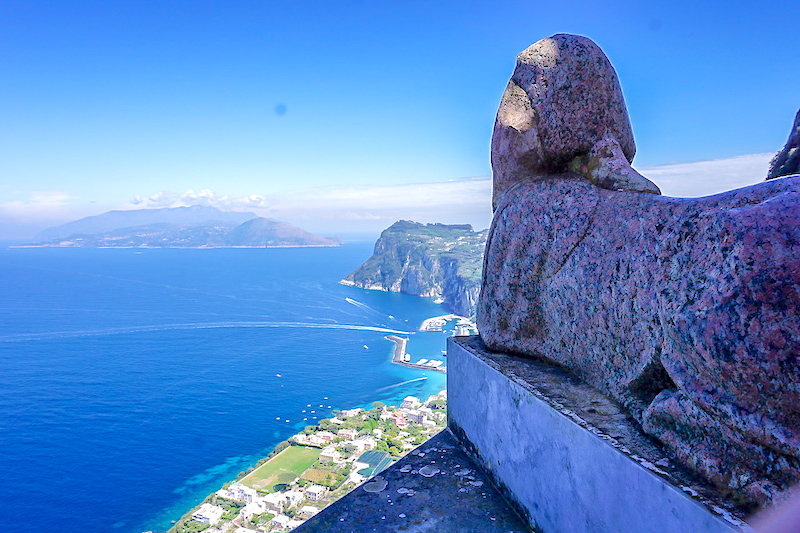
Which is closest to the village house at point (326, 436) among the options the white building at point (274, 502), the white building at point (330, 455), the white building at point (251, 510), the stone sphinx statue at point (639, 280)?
the white building at point (330, 455)

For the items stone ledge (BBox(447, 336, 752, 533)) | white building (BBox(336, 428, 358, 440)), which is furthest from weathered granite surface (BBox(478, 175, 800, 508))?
white building (BBox(336, 428, 358, 440))

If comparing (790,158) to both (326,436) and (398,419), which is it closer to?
(326,436)

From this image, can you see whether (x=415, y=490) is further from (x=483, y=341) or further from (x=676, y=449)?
(x=676, y=449)

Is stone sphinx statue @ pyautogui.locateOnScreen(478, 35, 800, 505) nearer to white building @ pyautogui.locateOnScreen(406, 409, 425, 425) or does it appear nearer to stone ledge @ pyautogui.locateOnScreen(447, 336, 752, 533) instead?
stone ledge @ pyautogui.locateOnScreen(447, 336, 752, 533)

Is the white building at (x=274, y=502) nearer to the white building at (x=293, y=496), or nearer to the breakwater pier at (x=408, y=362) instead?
the white building at (x=293, y=496)

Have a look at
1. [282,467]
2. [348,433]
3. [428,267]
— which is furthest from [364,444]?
[428,267]
